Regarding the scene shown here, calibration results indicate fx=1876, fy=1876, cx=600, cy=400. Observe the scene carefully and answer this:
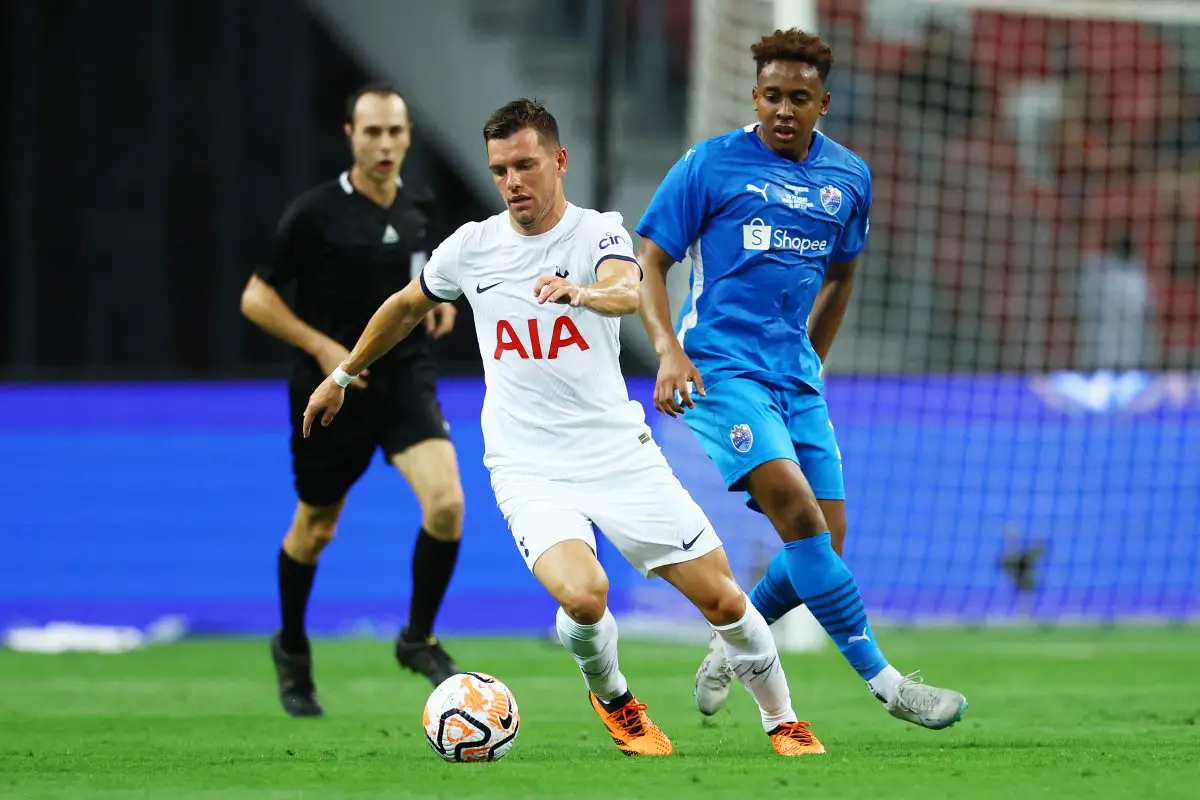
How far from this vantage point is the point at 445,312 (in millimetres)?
7535

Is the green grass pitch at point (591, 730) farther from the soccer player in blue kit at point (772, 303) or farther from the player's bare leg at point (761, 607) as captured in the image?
the soccer player in blue kit at point (772, 303)

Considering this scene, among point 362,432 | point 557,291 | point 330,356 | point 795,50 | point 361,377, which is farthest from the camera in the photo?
point 362,432

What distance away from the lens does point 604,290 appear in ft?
17.2

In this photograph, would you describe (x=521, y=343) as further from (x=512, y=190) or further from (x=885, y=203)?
(x=885, y=203)

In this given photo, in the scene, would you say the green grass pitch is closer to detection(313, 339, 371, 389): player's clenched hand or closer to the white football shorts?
the white football shorts

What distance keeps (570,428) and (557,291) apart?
72 cm

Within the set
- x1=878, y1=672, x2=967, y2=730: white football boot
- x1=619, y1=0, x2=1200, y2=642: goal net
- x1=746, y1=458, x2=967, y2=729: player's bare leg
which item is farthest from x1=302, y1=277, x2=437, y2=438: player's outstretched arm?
x1=619, y1=0, x2=1200, y2=642: goal net

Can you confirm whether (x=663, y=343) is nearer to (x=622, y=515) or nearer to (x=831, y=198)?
(x=622, y=515)

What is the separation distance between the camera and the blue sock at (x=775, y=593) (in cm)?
629

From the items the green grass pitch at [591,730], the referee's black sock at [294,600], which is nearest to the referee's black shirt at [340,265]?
the referee's black sock at [294,600]

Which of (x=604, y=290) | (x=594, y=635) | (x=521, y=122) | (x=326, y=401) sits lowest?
(x=594, y=635)

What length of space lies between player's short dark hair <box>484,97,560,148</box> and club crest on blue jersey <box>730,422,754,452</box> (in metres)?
1.05

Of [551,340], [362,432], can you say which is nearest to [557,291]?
[551,340]

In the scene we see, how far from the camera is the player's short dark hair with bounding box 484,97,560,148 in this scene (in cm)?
546
